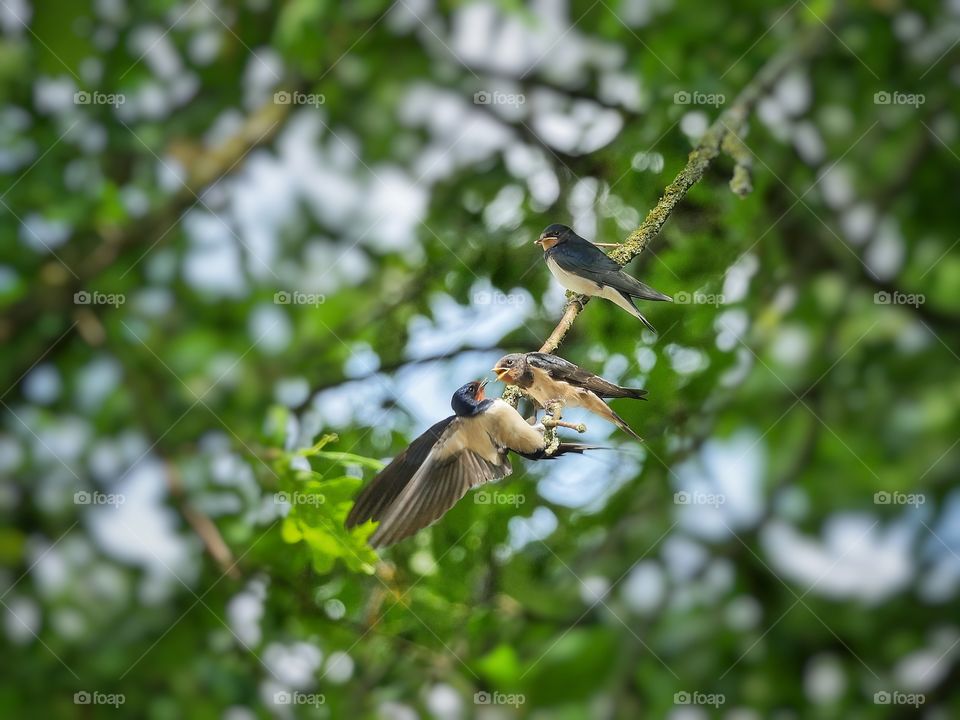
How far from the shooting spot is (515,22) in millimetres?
1520

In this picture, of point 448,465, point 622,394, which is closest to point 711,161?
point 622,394

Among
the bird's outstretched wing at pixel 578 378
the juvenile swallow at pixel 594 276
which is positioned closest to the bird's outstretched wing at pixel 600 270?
the juvenile swallow at pixel 594 276

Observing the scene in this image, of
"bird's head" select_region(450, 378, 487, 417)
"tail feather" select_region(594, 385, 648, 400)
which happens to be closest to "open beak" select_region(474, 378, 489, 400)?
"bird's head" select_region(450, 378, 487, 417)

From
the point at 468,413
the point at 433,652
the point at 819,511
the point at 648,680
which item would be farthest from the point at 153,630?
the point at 819,511

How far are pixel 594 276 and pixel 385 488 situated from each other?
29 centimetres

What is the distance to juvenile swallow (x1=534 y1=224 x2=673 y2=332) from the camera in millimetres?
902

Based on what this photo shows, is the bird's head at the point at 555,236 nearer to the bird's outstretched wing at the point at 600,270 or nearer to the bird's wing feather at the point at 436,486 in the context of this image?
the bird's outstretched wing at the point at 600,270

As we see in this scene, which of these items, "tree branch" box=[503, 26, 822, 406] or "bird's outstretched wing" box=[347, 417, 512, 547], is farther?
"tree branch" box=[503, 26, 822, 406]

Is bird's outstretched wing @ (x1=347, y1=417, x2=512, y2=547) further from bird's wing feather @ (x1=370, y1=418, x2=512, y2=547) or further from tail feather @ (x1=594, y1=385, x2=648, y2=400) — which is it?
tail feather @ (x1=594, y1=385, x2=648, y2=400)

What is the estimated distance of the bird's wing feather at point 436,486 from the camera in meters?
0.84

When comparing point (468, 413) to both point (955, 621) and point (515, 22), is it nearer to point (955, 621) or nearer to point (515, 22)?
point (515, 22)

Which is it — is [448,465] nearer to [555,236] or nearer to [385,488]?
[385,488]

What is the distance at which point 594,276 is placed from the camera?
914 millimetres

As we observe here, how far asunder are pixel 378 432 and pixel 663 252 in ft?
1.38
